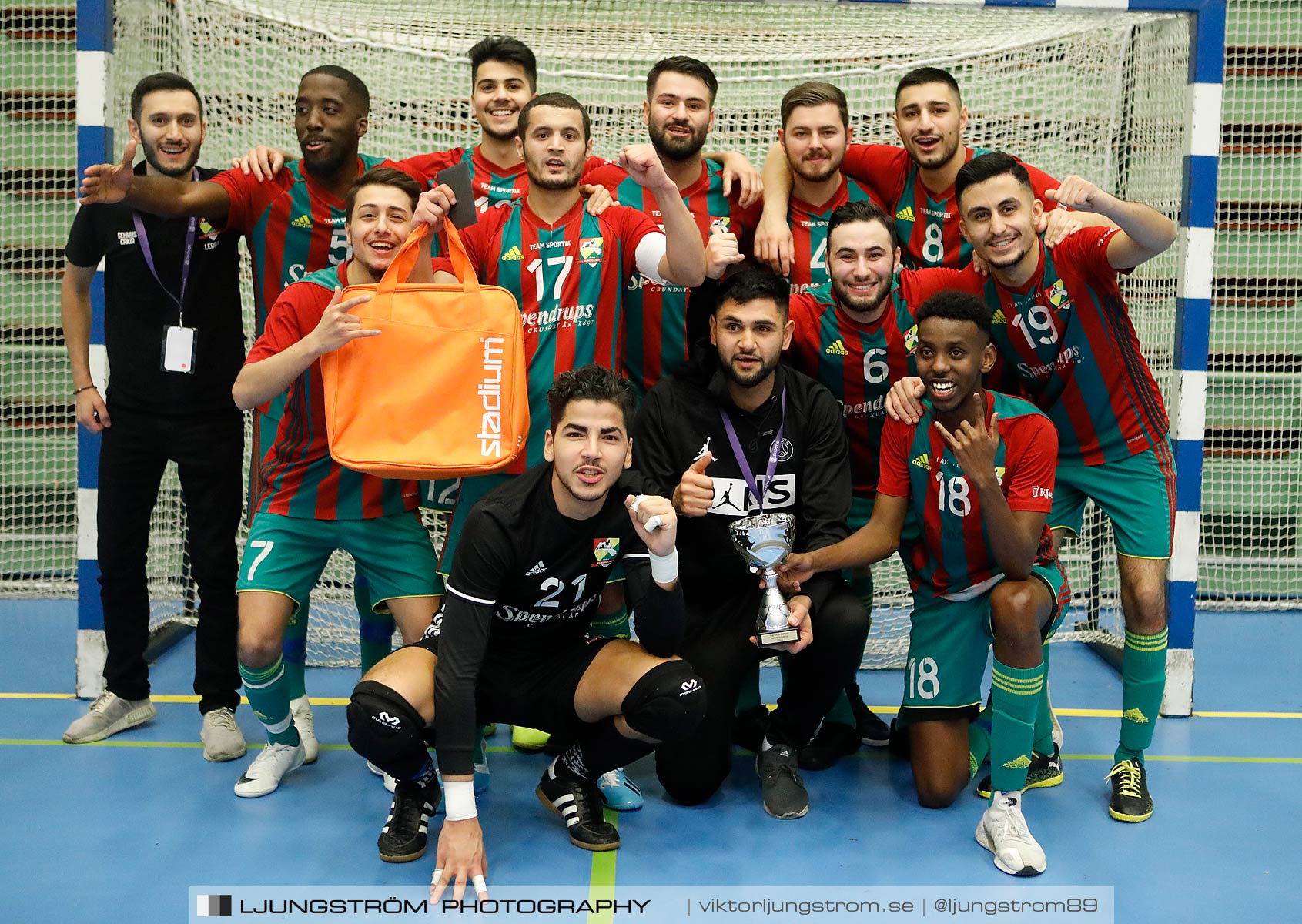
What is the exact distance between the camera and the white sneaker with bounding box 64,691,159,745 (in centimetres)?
436

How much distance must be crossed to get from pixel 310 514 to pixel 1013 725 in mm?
2327

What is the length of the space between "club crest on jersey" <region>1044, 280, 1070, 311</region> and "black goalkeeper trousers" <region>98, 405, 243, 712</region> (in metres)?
2.91

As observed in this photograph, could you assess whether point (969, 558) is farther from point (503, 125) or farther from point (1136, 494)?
point (503, 125)

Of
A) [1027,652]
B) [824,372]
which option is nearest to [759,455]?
[824,372]

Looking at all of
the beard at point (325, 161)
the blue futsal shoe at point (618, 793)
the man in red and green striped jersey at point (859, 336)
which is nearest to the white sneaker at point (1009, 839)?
the man in red and green striped jersey at point (859, 336)

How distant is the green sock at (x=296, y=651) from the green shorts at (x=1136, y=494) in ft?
8.77

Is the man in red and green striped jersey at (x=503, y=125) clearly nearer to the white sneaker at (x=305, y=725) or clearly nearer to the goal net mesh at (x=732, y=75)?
the goal net mesh at (x=732, y=75)

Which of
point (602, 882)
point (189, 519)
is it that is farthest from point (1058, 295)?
point (189, 519)

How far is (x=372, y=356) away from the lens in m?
3.65

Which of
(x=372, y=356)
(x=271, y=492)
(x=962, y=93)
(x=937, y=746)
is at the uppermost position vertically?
(x=962, y=93)

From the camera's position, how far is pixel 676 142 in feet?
13.6

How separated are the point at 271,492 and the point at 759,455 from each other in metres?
1.62

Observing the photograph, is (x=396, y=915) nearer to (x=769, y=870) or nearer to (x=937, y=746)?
(x=769, y=870)

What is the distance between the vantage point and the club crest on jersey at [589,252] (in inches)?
154
